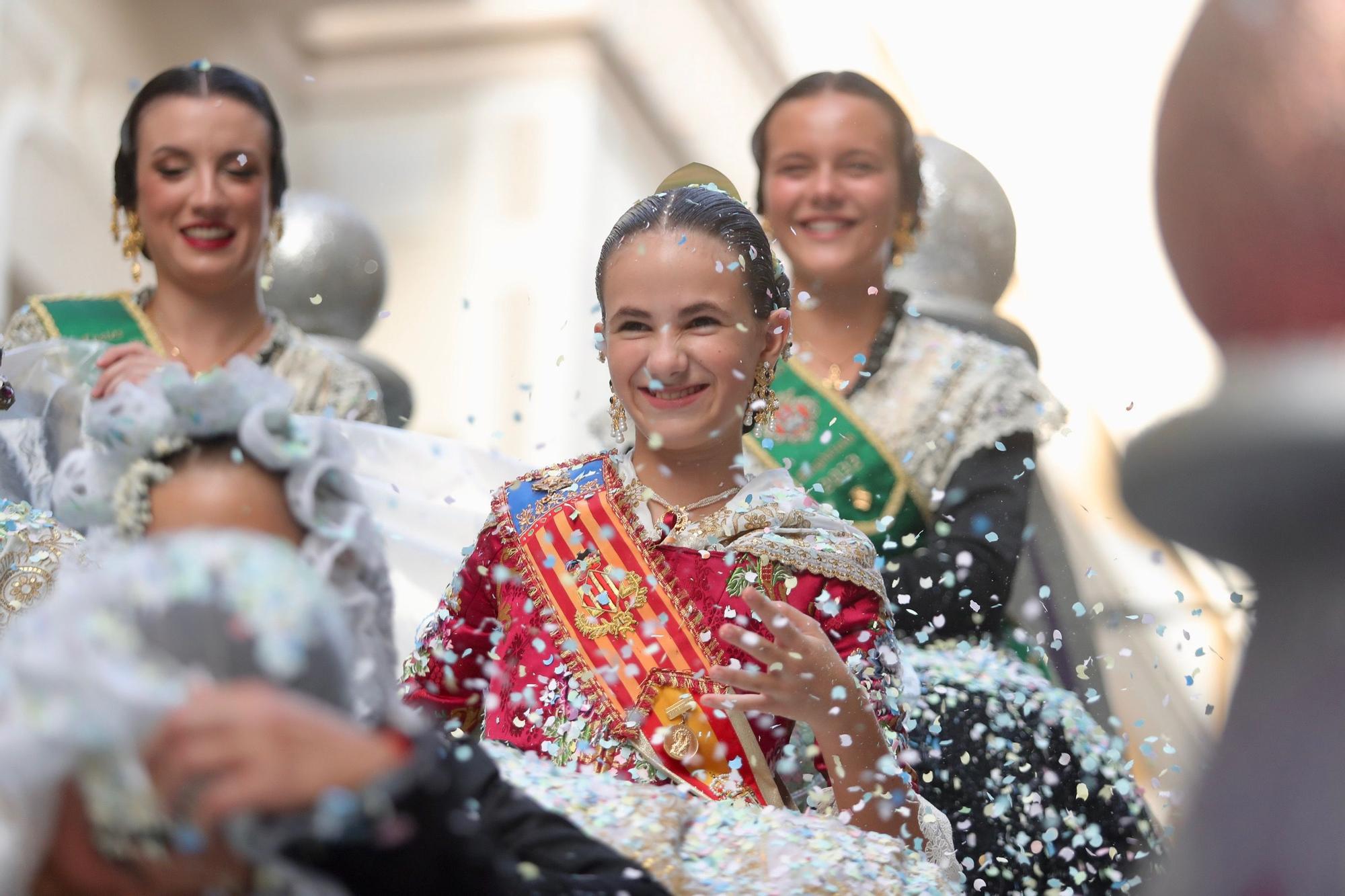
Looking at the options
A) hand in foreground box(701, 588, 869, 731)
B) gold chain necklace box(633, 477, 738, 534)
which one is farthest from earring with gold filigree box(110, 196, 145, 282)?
hand in foreground box(701, 588, 869, 731)

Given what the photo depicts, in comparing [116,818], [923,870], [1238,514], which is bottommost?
[923,870]

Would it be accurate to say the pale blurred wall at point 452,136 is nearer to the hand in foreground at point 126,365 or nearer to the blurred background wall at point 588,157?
the blurred background wall at point 588,157

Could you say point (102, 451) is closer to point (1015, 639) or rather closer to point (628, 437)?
point (628, 437)

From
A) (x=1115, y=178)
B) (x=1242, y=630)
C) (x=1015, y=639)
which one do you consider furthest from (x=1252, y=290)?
(x=1115, y=178)

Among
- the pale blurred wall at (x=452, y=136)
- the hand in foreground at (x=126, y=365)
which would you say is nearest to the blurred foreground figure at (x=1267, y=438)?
the hand in foreground at (x=126, y=365)

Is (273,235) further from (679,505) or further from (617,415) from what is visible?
(679,505)

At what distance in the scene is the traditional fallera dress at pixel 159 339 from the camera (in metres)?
2.77

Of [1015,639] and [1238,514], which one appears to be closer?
[1238,514]

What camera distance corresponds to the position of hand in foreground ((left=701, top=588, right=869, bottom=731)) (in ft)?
5.09

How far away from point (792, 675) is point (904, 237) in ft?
4.38

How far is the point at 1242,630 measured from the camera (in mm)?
1115

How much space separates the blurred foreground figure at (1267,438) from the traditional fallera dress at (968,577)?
978 mm

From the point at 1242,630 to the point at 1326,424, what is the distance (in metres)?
0.19

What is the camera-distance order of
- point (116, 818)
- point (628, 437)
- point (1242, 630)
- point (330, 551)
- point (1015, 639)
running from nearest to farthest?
point (116, 818) → point (1242, 630) → point (330, 551) → point (628, 437) → point (1015, 639)
